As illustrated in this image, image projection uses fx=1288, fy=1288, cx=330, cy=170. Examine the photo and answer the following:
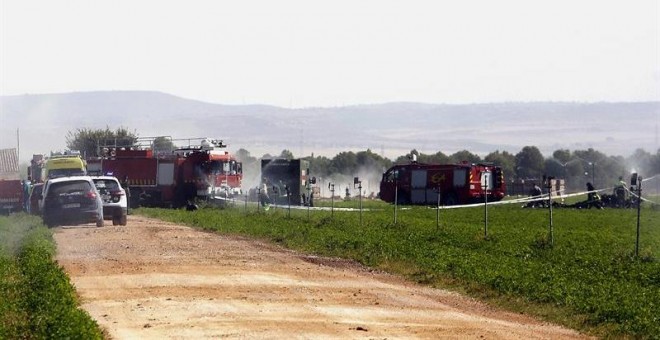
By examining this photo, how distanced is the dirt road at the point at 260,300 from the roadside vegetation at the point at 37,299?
0.54m

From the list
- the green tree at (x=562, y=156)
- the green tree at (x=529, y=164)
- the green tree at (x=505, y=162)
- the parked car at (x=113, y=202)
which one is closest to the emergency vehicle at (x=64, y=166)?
the parked car at (x=113, y=202)

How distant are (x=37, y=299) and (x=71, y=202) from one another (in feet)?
71.3

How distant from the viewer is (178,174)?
68.8m

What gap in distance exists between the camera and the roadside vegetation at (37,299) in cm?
1680

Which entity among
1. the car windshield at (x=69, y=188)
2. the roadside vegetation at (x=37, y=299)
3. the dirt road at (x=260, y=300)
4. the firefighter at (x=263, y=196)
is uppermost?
the car windshield at (x=69, y=188)

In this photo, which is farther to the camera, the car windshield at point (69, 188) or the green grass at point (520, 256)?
the car windshield at point (69, 188)

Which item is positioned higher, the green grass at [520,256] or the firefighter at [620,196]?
the firefighter at [620,196]

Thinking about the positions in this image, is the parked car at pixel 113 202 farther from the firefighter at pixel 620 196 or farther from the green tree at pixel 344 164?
the green tree at pixel 344 164

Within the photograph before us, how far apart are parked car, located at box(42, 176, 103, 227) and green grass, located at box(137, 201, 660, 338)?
4.19 meters

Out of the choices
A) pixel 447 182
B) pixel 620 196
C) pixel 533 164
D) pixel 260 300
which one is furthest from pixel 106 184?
pixel 533 164

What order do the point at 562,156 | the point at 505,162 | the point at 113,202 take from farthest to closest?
the point at 562,156 → the point at 505,162 → the point at 113,202

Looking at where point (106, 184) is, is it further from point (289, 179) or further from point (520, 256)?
point (289, 179)

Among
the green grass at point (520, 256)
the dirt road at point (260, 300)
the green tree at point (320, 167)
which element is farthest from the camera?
the green tree at point (320, 167)

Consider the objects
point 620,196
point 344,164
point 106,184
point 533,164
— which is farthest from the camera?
point 344,164
